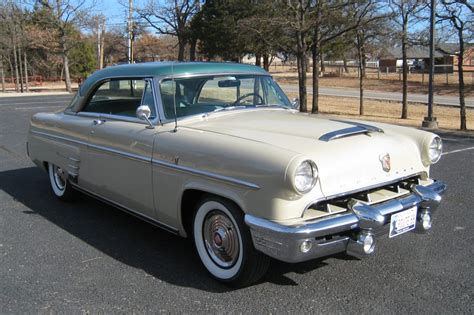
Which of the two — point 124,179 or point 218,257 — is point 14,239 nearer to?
point 124,179

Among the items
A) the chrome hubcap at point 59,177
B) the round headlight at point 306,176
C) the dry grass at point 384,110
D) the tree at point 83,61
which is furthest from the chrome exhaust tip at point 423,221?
the tree at point 83,61

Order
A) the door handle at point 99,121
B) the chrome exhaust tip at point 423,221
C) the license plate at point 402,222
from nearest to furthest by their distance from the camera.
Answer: the license plate at point 402,222 < the chrome exhaust tip at point 423,221 < the door handle at point 99,121

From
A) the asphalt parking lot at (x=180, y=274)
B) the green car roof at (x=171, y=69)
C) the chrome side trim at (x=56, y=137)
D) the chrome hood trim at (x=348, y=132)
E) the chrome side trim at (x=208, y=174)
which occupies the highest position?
the green car roof at (x=171, y=69)

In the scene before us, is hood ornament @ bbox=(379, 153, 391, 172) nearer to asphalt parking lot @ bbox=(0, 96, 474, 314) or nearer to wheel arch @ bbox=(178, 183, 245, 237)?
asphalt parking lot @ bbox=(0, 96, 474, 314)

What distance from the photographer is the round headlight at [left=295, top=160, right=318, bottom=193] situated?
3.00 m

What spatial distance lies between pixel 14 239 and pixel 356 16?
597 inches

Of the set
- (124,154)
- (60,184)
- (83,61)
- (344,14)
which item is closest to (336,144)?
(124,154)

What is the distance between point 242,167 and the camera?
3.16 metres

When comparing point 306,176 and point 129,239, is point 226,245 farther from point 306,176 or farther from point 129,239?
point 129,239

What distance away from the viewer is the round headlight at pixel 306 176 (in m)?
3.00

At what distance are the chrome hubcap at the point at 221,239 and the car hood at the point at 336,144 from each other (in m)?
0.62

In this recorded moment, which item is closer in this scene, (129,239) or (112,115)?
(129,239)

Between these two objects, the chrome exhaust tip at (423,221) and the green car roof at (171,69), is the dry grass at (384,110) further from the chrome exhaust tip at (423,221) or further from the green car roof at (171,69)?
the chrome exhaust tip at (423,221)

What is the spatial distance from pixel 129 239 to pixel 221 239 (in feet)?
4.41
